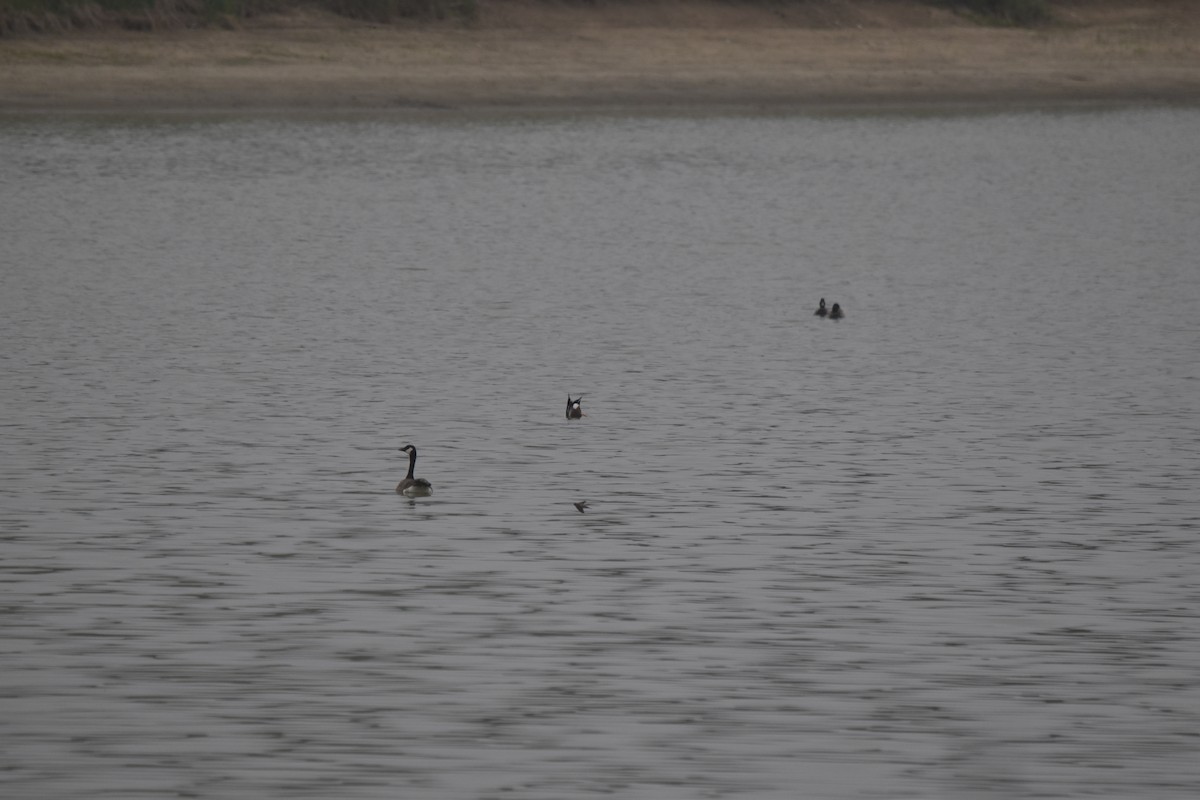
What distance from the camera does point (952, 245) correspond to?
3061cm

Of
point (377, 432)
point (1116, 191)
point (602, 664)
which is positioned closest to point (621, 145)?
point (1116, 191)

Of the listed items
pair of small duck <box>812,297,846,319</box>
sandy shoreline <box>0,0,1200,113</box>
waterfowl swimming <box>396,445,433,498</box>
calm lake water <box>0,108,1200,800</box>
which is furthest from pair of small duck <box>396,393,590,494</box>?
sandy shoreline <box>0,0,1200,113</box>

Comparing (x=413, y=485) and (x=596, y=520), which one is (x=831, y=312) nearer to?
(x=413, y=485)

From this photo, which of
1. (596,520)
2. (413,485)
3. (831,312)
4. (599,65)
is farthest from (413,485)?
(599,65)

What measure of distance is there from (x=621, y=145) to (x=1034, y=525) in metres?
35.9

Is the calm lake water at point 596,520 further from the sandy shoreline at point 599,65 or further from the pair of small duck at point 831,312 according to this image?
the sandy shoreline at point 599,65

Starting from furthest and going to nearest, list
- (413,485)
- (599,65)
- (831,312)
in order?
(599,65)
(831,312)
(413,485)

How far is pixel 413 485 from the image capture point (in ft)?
42.2

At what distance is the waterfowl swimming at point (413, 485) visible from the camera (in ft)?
42.2

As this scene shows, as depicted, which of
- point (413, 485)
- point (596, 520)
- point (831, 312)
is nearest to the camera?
point (596, 520)

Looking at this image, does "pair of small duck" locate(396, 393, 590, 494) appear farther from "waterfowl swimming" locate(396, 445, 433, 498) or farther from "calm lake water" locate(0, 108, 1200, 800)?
"calm lake water" locate(0, 108, 1200, 800)

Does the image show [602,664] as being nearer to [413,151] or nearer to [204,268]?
[204,268]

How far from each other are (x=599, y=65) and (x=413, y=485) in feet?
119

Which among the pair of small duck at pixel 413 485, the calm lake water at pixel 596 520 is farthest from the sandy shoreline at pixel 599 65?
the pair of small duck at pixel 413 485
